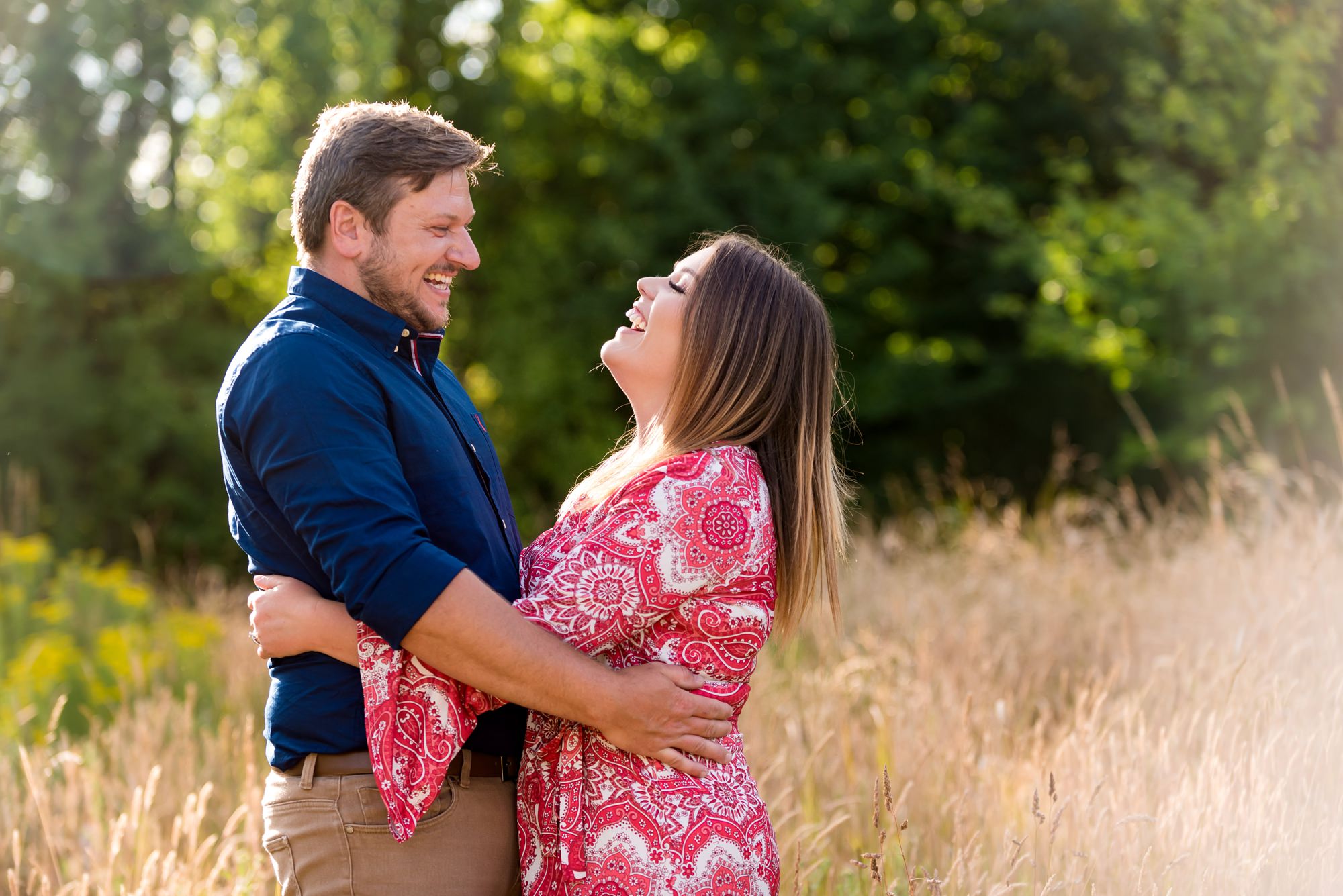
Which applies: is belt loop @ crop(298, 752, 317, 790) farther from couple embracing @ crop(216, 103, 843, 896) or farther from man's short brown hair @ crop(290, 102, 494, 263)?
man's short brown hair @ crop(290, 102, 494, 263)

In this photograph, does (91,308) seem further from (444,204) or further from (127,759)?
(444,204)

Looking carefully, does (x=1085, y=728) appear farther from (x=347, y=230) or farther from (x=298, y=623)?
(x=347, y=230)

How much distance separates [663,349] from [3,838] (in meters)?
2.69

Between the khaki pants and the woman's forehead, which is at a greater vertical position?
the woman's forehead

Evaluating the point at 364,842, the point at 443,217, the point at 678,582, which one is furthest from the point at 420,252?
the point at 364,842

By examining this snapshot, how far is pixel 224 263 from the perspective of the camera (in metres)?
15.9

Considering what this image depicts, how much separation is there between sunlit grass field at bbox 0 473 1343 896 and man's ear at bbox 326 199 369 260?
1245 mm

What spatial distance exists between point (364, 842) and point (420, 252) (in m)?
1.14

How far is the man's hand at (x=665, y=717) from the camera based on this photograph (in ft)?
7.05

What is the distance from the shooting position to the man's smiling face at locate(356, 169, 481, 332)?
236 centimetres

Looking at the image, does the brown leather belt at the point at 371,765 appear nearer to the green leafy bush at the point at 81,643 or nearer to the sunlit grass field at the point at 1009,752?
the sunlit grass field at the point at 1009,752

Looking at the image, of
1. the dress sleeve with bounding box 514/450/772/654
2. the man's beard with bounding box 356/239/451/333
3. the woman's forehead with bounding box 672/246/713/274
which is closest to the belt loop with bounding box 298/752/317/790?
the dress sleeve with bounding box 514/450/772/654

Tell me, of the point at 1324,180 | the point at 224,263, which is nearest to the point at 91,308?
→ the point at 224,263

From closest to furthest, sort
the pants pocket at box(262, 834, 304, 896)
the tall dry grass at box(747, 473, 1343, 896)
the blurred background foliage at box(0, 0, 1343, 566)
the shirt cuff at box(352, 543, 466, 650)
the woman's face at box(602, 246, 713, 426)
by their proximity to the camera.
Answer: the shirt cuff at box(352, 543, 466, 650) < the pants pocket at box(262, 834, 304, 896) < the woman's face at box(602, 246, 713, 426) < the tall dry grass at box(747, 473, 1343, 896) < the blurred background foliage at box(0, 0, 1343, 566)
